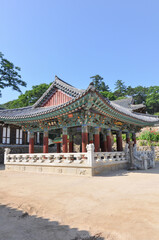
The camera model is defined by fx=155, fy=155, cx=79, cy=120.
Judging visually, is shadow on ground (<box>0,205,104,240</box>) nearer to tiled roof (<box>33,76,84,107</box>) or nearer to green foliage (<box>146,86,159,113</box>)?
tiled roof (<box>33,76,84,107</box>)

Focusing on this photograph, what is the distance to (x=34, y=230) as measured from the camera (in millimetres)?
3049

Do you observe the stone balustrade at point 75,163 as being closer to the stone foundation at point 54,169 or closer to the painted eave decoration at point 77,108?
the stone foundation at point 54,169

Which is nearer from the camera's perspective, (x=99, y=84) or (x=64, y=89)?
(x=64, y=89)

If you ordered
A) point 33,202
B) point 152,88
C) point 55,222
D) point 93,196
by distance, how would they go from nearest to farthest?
point 55,222
point 33,202
point 93,196
point 152,88

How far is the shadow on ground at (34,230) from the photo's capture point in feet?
9.12

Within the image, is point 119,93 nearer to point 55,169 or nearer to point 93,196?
point 55,169

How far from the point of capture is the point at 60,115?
36.8 feet

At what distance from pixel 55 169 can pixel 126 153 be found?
6.19 metres

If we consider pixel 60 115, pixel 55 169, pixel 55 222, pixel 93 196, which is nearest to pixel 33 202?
pixel 55 222

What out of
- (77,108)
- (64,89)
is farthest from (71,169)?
(64,89)

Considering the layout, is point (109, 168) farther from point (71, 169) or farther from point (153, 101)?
point (153, 101)

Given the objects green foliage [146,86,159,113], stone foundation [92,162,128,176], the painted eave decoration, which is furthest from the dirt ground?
green foliage [146,86,159,113]

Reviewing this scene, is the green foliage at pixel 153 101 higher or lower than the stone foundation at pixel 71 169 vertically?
higher

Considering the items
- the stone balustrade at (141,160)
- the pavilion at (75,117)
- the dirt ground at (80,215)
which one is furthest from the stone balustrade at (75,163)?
the dirt ground at (80,215)
